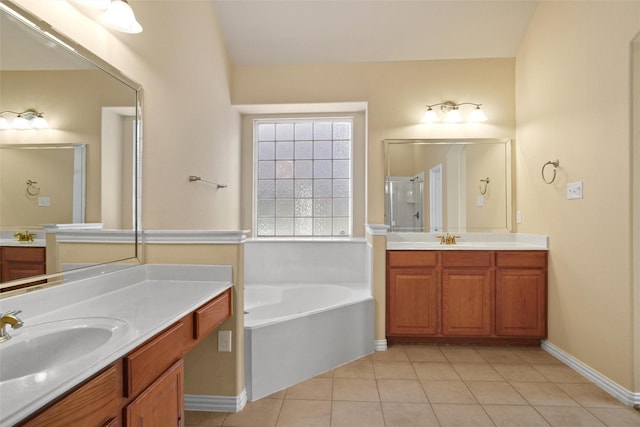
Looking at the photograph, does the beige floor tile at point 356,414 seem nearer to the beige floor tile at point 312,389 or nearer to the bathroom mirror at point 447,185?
the beige floor tile at point 312,389

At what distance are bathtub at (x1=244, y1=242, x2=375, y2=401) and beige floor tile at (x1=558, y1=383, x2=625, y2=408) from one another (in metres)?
1.35

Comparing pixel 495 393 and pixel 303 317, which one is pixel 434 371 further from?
pixel 303 317

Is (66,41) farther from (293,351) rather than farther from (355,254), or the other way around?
(355,254)

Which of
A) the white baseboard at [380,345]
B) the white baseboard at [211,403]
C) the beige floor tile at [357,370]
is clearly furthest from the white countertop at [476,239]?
the white baseboard at [211,403]

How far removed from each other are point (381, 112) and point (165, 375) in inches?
117

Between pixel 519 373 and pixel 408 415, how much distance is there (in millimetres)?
1066

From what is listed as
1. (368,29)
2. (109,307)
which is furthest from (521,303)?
(109,307)

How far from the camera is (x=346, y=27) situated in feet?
10.5

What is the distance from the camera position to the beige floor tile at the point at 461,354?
106 inches

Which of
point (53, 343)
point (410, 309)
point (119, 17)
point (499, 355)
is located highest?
point (119, 17)

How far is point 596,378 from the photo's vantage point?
7.45 ft

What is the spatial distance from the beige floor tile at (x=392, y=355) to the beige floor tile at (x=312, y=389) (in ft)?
1.80

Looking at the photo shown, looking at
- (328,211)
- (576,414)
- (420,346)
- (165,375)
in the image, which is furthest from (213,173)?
(576,414)

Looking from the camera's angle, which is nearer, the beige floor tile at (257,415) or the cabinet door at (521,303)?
the beige floor tile at (257,415)
